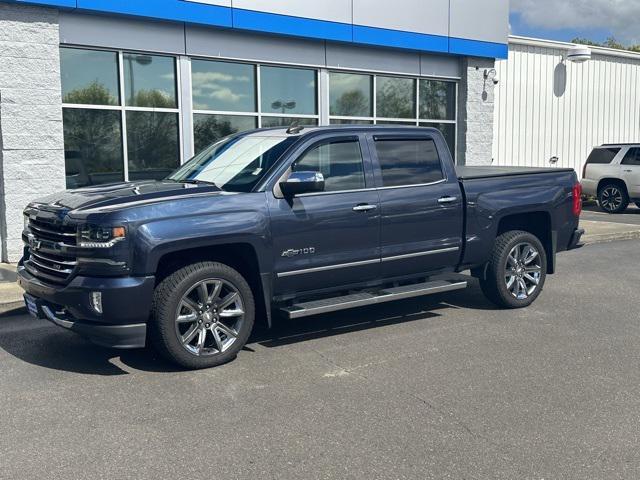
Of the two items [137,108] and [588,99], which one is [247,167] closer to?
[137,108]

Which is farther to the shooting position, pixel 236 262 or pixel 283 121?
pixel 283 121

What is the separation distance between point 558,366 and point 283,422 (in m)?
2.47

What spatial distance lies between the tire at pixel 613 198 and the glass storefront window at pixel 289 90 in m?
8.77

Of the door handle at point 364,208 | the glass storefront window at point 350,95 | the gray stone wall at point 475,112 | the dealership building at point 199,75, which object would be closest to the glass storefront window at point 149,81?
the dealership building at point 199,75

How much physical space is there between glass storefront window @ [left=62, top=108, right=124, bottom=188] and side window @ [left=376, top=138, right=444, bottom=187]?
6.24 m

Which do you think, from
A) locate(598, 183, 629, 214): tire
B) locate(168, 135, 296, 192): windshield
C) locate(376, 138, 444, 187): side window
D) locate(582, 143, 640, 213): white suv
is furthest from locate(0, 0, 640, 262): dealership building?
locate(376, 138, 444, 187): side window

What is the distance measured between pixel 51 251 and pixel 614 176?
1601 cm

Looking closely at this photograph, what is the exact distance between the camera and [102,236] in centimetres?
512

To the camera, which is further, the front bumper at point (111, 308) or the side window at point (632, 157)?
the side window at point (632, 157)

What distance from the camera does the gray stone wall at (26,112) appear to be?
10.2 metres

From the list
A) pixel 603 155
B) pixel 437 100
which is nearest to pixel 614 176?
pixel 603 155

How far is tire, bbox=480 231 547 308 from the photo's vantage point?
7.48 metres

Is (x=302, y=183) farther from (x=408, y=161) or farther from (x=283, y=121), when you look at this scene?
(x=283, y=121)

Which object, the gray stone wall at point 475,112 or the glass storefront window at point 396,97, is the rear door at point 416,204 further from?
the gray stone wall at point 475,112
